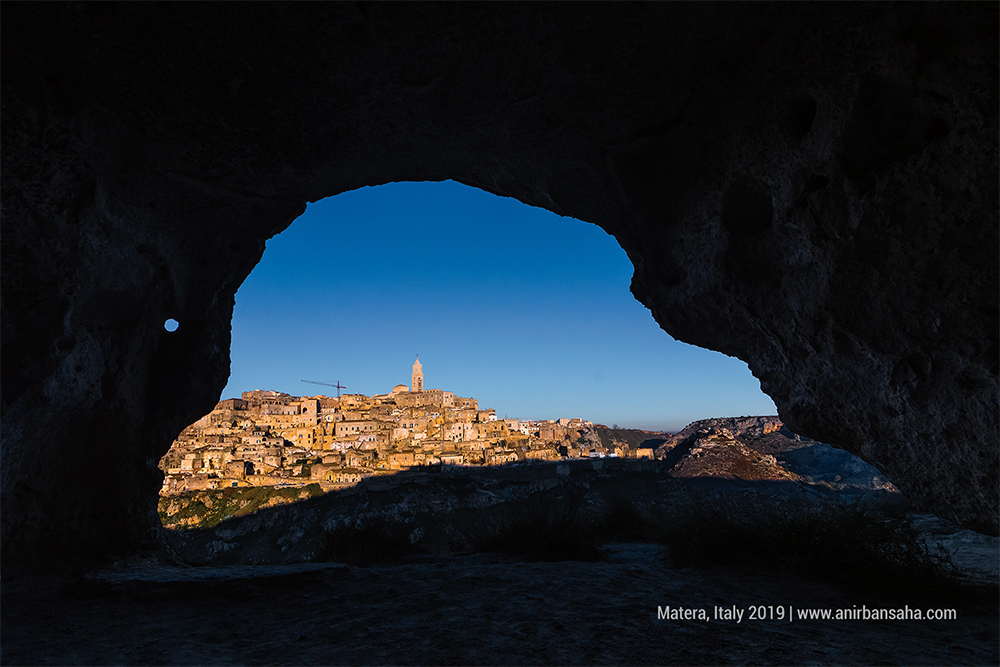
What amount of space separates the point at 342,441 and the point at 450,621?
73.2 metres

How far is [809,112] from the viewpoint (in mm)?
3514

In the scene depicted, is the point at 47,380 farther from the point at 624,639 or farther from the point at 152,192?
the point at 624,639

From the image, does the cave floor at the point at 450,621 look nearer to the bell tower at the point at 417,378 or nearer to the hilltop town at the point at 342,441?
the hilltop town at the point at 342,441

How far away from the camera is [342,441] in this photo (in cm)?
6975

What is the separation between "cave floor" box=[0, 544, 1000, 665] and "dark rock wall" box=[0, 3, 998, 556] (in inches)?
38.1

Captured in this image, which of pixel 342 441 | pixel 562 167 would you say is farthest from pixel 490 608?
pixel 342 441

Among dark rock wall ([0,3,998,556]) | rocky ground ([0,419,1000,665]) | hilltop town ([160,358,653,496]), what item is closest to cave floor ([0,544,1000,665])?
rocky ground ([0,419,1000,665])

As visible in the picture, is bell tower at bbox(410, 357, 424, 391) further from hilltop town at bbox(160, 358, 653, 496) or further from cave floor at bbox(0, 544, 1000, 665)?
cave floor at bbox(0, 544, 1000, 665)

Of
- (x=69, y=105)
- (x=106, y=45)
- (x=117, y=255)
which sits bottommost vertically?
(x=117, y=255)

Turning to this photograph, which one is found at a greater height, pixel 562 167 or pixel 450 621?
pixel 562 167

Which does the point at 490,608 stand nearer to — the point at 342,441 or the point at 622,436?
the point at 342,441

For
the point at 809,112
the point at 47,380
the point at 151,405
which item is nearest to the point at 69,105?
the point at 47,380

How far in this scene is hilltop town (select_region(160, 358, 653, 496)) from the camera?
47.6 metres

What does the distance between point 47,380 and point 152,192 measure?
2089 millimetres
